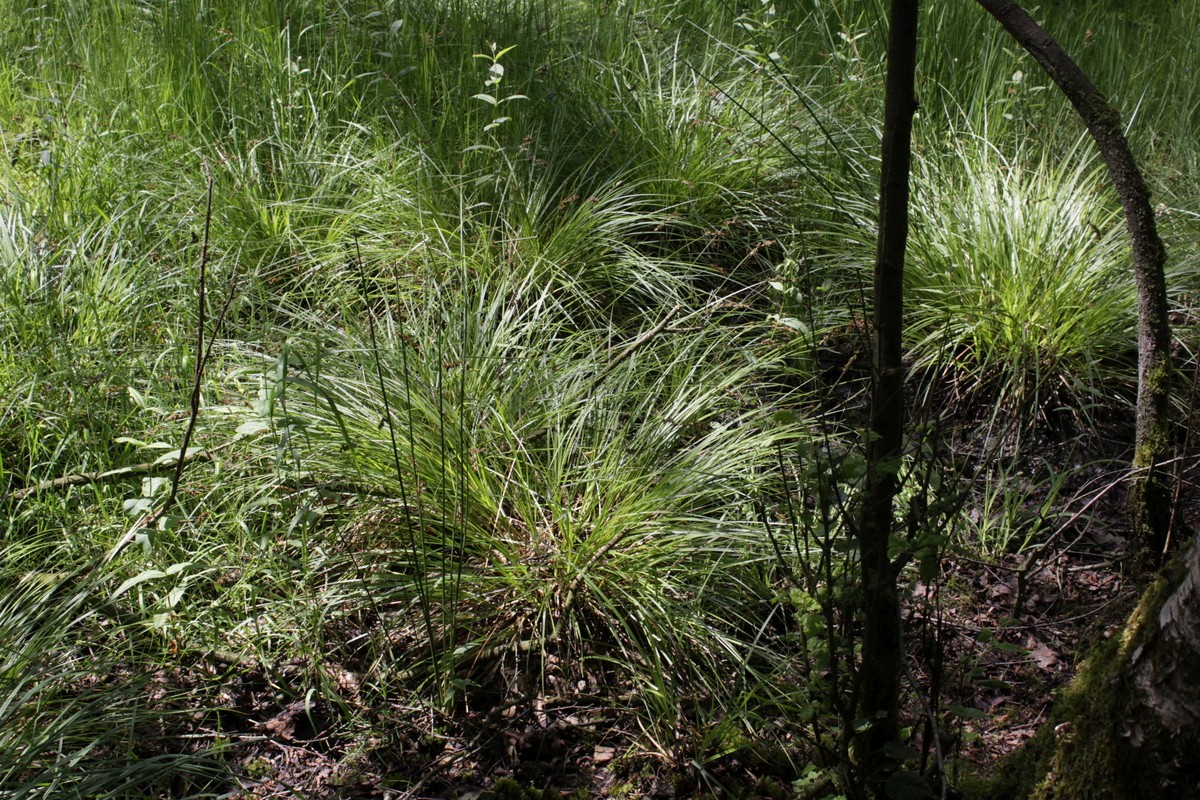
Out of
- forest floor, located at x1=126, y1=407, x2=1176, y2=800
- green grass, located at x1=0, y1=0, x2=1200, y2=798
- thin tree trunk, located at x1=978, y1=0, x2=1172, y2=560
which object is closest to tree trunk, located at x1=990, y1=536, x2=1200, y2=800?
green grass, located at x1=0, y1=0, x2=1200, y2=798

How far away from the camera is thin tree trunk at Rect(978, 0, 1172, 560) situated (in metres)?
2.05

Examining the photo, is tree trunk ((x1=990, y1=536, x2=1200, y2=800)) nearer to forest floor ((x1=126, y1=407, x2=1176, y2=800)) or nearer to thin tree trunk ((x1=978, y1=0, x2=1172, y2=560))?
forest floor ((x1=126, y1=407, x2=1176, y2=800))

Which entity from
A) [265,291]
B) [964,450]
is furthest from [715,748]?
[265,291]

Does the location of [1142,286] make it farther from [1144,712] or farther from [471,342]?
[471,342]

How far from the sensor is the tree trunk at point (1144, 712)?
3.94 feet

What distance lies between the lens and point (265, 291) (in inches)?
132

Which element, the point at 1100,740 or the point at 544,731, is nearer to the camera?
the point at 1100,740

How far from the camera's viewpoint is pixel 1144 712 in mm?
1247

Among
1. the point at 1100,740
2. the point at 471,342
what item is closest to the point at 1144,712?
the point at 1100,740

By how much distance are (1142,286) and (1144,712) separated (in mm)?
1312

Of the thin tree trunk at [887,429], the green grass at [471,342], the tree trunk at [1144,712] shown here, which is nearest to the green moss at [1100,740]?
the tree trunk at [1144,712]

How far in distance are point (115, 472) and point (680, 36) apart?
3.70 metres

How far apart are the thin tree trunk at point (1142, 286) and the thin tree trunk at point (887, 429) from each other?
0.48 meters

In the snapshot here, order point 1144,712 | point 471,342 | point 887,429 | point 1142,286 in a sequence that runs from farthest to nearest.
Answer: point 471,342, point 1142,286, point 887,429, point 1144,712
